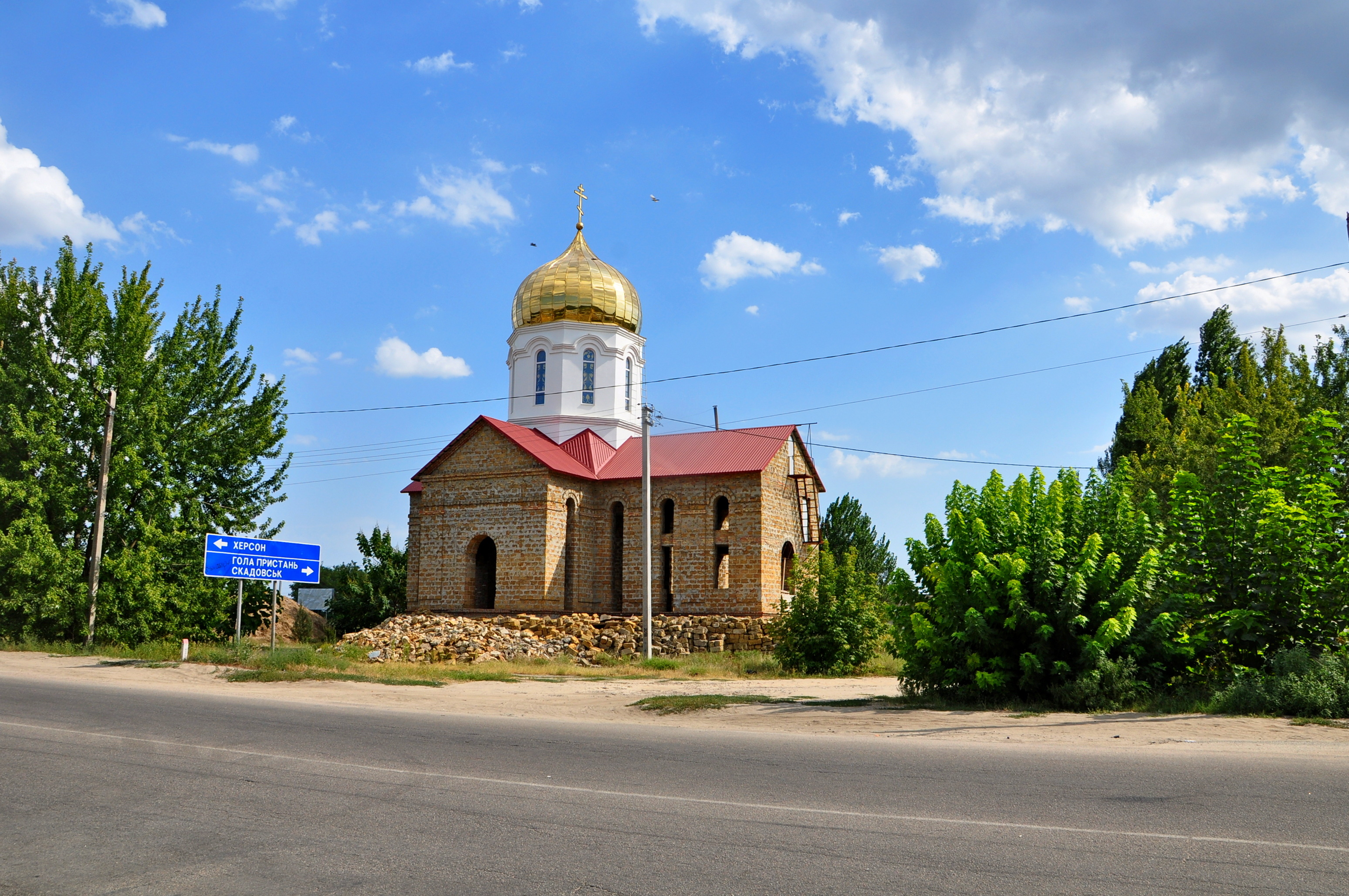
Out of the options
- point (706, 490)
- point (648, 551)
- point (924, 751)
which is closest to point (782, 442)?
point (706, 490)

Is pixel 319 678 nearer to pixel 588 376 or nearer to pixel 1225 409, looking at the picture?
pixel 588 376

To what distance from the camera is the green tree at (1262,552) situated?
12562 millimetres

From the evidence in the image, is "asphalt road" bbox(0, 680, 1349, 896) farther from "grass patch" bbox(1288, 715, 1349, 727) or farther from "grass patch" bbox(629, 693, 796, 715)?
"grass patch" bbox(629, 693, 796, 715)

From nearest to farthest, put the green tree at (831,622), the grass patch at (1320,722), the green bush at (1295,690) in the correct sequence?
the grass patch at (1320,722) < the green bush at (1295,690) < the green tree at (831,622)

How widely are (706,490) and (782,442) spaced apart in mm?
3013

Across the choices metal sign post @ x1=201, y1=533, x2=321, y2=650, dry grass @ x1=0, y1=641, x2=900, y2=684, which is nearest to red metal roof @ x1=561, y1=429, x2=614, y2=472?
dry grass @ x1=0, y1=641, x2=900, y2=684

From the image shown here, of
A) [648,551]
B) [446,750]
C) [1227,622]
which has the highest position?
[648,551]

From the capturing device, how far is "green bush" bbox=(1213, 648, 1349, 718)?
36.9 feet

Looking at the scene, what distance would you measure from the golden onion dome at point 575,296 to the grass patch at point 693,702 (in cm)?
2008

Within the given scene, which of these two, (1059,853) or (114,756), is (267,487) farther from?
(1059,853)

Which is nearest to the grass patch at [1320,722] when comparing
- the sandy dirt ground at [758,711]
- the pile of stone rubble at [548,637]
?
the sandy dirt ground at [758,711]

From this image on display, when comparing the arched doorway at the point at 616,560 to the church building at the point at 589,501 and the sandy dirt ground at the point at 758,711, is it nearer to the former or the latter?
the church building at the point at 589,501

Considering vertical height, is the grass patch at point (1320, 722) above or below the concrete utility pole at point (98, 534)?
below

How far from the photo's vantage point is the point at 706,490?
29547 mm
